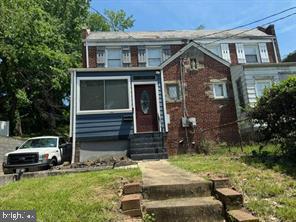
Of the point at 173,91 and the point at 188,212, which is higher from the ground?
the point at 173,91

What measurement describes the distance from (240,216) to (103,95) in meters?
8.86

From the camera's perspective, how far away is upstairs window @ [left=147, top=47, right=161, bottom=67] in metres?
Answer: 21.1

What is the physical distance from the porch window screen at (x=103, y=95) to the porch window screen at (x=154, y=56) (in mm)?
9481

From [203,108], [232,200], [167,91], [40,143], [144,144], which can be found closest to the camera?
[232,200]

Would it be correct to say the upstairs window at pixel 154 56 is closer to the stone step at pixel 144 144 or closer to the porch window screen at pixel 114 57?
the porch window screen at pixel 114 57

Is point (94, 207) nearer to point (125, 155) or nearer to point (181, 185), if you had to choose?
point (181, 185)

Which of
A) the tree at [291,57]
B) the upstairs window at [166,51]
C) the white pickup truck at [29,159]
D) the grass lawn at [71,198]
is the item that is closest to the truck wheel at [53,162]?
the white pickup truck at [29,159]

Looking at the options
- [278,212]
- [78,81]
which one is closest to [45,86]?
[78,81]

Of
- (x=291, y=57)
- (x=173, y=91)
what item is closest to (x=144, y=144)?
(x=173, y=91)

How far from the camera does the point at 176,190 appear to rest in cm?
464

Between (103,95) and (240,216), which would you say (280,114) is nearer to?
(240,216)

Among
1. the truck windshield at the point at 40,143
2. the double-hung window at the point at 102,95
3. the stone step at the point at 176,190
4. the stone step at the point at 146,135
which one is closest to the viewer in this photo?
the stone step at the point at 176,190

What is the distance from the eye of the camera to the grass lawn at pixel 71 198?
13.4ft

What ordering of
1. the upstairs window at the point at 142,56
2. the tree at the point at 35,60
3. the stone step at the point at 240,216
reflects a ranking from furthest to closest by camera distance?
the upstairs window at the point at 142,56
the tree at the point at 35,60
the stone step at the point at 240,216
